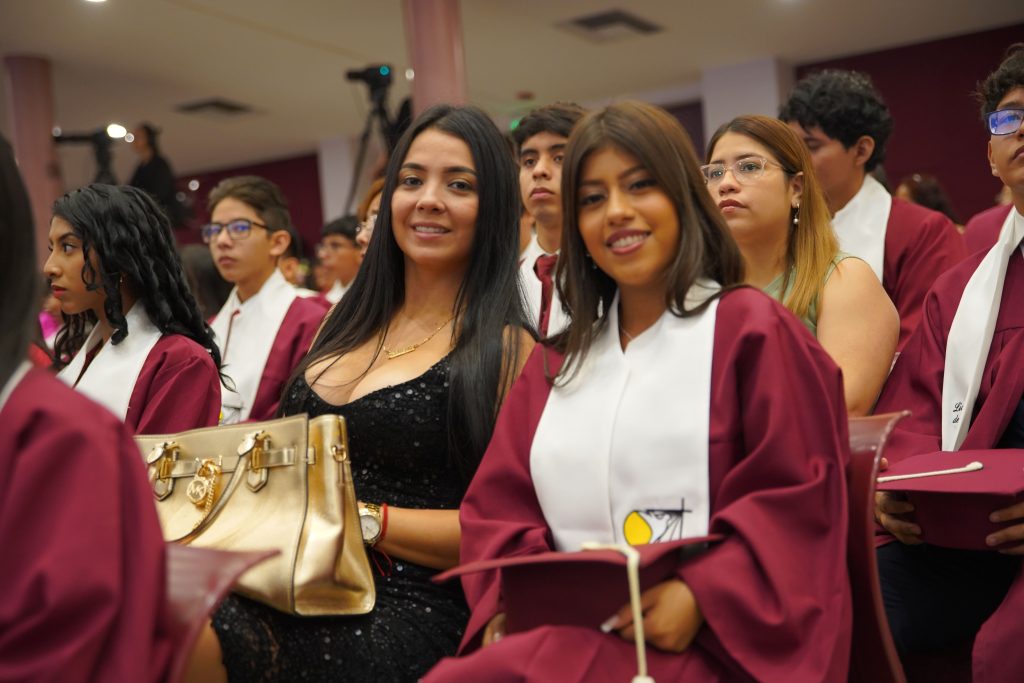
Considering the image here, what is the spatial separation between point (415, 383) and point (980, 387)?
1.36 meters

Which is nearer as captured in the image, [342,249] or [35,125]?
[342,249]

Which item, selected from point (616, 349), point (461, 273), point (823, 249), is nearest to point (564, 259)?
point (616, 349)

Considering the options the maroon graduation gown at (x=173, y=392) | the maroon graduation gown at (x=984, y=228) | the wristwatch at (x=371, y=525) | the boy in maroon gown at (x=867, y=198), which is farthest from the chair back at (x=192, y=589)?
the maroon graduation gown at (x=984, y=228)

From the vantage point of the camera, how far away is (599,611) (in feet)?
5.54

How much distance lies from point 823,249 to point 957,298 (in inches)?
14.1

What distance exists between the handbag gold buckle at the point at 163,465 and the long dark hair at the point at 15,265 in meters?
0.74

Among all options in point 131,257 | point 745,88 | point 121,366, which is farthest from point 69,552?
point 745,88

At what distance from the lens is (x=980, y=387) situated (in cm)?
256

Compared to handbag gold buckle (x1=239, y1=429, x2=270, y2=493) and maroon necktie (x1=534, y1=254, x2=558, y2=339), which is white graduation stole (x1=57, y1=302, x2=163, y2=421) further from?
maroon necktie (x1=534, y1=254, x2=558, y2=339)

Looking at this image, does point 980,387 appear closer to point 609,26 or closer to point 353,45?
point 609,26

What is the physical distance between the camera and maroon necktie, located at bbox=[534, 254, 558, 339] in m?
3.06

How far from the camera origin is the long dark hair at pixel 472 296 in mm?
2443

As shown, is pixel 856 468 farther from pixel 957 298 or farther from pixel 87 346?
pixel 87 346

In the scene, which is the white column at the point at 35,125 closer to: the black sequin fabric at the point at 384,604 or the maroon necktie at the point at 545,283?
the maroon necktie at the point at 545,283
